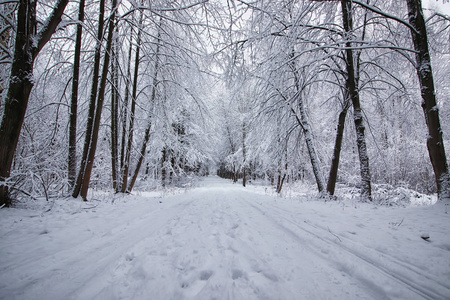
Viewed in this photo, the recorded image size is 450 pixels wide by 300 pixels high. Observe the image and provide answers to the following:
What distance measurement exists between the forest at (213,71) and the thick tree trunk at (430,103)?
23mm

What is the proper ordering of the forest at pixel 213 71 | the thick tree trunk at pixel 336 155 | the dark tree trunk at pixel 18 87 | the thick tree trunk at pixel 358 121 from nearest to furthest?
the dark tree trunk at pixel 18 87
the forest at pixel 213 71
the thick tree trunk at pixel 358 121
the thick tree trunk at pixel 336 155

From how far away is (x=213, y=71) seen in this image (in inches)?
243

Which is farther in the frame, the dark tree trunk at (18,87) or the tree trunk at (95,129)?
the tree trunk at (95,129)

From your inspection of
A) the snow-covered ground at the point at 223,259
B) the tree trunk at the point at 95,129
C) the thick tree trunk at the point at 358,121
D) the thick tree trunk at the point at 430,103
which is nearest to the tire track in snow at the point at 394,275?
the snow-covered ground at the point at 223,259

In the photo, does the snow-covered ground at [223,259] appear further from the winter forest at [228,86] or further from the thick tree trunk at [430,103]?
the thick tree trunk at [430,103]

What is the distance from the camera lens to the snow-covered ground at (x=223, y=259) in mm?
1392

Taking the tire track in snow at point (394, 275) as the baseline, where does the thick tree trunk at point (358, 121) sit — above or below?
above

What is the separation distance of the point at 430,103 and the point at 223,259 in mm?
5793

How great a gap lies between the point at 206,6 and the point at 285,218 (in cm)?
553

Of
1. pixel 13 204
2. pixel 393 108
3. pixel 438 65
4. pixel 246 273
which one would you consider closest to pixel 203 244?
pixel 246 273

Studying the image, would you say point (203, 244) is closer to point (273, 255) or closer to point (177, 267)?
point (177, 267)

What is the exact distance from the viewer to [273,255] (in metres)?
1.99

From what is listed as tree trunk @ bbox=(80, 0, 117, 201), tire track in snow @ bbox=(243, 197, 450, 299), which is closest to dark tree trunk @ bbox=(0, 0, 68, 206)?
tree trunk @ bbox=(80, 0, 117, 201)

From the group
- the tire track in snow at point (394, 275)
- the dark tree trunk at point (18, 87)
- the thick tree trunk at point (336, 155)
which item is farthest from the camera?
the thick tree trunk at point (336, 155)
